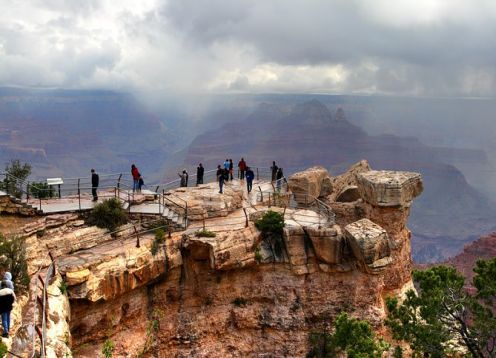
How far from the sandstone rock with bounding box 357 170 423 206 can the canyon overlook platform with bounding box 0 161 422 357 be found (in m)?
0.07

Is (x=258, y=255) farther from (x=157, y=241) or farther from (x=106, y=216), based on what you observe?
(x=106, y=216)

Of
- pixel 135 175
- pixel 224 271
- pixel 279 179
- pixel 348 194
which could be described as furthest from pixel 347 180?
pixel 135 175

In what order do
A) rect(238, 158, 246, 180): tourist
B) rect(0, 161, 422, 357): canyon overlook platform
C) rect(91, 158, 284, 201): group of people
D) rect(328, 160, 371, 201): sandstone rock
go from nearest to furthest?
rect(0, 161, 422, 357): canyon overlook platform → rect(91, 158, 284, 201): group of people → rect(238, 158, 246, 180): tourist → rect(328, 160, 371, 201): sandstone rock

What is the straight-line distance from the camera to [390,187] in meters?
30.2

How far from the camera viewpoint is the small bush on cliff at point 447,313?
21.0 m

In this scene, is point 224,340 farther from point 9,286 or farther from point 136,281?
point 9,286

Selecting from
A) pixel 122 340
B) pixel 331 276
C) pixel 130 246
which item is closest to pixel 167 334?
pixel 122 340

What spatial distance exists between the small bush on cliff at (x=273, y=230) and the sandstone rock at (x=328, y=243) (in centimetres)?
188

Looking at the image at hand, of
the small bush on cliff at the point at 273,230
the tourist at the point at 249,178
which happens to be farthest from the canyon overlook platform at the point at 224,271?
the tourist at the point at 249,178

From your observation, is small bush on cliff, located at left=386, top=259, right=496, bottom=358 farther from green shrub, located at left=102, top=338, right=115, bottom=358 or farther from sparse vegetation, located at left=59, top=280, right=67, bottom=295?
sparse vegetation, located at left=59, top=280, right=67, bottom=295

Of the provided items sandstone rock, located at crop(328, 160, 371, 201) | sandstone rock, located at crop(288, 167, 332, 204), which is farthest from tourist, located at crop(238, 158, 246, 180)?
sandstone rock, located at crop(328, 160, 371, 201)

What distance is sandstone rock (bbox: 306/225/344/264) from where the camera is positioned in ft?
90.4

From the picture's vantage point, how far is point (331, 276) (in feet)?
93.3

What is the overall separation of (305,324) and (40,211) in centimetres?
1688
